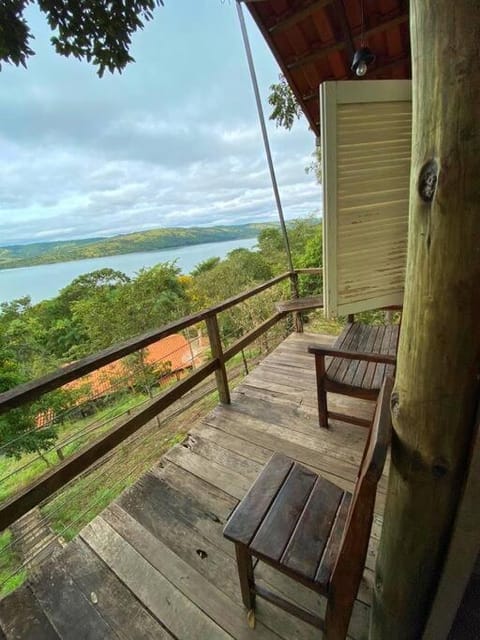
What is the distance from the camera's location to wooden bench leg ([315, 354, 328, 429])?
1.82m

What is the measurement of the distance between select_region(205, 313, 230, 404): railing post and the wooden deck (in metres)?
0.31

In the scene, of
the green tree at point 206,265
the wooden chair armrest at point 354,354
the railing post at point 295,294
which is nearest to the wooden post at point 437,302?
the wooden chair armrest at point 354,354

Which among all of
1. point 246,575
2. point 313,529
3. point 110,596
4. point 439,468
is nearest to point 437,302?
point 439,468

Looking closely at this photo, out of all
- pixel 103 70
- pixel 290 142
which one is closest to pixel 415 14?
pixel 103 70

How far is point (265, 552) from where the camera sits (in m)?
0.89

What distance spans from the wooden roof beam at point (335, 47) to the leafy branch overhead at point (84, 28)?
95 centimetres

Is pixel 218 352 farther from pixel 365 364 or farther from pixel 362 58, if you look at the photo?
pixel 362 58

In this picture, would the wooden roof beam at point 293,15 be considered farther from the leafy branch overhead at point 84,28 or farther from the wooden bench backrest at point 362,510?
the wooden bench backrest at point 362,510

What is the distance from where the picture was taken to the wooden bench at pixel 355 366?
1.69 m

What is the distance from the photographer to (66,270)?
14.6 m

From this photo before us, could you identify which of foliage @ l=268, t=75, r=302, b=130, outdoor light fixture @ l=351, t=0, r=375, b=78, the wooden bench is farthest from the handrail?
foliage @ l=268, t=75, r=302, b=130

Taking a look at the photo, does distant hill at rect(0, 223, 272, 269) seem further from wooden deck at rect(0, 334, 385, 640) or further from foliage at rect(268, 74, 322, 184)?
wooden deck at rect(0, 334, 385, 640)

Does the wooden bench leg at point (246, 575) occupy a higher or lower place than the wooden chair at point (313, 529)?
lower

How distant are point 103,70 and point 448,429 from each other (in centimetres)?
238
